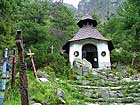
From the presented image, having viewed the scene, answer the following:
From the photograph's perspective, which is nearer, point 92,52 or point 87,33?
point 87,33

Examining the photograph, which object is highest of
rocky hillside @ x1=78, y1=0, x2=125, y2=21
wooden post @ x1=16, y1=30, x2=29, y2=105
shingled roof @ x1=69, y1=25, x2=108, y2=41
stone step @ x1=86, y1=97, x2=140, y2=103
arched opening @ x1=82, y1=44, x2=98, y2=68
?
rocky hillside @ x1=78, y1=0, x2=125, y2=21

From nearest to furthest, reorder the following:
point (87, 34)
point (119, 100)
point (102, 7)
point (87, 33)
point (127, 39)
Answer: point (119, 100)
point (87, 34)
point (87, 33)
point (127, 39)
point (102, 7)

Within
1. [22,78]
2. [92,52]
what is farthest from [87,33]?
[22,78]

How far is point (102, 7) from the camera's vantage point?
7388 cm

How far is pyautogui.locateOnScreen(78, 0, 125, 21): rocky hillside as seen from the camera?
69.8 meters

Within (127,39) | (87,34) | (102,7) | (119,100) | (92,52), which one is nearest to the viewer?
(119,100)

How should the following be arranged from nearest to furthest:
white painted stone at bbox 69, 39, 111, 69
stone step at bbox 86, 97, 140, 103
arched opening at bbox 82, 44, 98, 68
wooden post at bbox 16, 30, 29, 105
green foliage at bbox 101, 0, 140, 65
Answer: wooden post at bbox 16, 30, 29, 105
stone step at bbox 86, 97, 140, 103
green foliage at bbox 101, 0, 140, 65
white painted stone at bbox 69, 39, 111, 69
arched opening at bbox 82, 44, 98, 68

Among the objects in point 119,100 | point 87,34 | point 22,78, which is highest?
point 87,34

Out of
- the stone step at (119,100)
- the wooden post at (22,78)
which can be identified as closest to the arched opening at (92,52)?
the stone step at (119,100)

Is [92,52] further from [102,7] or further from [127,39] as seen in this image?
[102,7]

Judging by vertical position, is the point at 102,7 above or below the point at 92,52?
above

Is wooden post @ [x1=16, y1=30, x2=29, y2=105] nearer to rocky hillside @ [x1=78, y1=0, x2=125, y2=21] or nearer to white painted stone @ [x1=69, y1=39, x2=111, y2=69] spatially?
white painted stone @ [x1=69, y1=39, x2=111, y2=69]

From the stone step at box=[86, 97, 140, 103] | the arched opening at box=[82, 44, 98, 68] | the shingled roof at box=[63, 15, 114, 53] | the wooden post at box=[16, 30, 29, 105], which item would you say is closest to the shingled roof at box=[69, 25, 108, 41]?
the shingled roof at box=[63, 15, 114, 53]

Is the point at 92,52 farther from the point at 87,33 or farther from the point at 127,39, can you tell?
the point at 127,39
